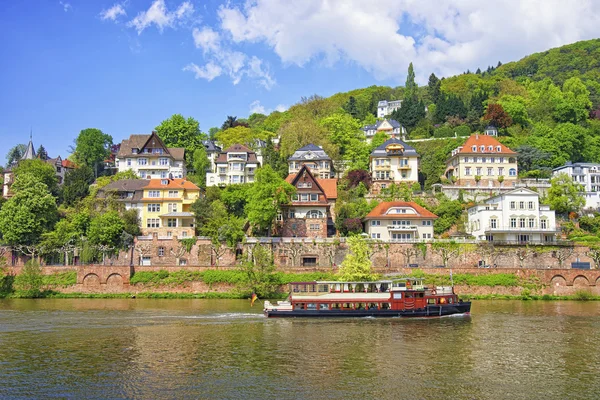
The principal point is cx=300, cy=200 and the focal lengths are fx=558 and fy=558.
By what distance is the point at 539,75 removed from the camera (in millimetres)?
170875

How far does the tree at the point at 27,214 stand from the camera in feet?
232

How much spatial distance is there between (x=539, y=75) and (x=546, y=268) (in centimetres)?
12412

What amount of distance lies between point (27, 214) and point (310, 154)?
4506 cm

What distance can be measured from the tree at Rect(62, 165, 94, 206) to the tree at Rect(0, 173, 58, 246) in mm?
13068

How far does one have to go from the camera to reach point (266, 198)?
70.8 m

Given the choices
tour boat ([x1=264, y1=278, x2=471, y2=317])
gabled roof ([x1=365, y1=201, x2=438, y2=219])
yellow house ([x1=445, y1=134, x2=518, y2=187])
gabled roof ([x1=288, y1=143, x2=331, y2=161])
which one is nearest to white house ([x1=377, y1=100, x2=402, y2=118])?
gabled roof ([x1=288, y1=143, x2=331, y2=161])

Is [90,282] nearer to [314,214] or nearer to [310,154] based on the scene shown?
[314,214]

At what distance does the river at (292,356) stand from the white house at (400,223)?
23.8m

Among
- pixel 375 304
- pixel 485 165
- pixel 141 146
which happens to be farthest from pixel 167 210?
pixel 485 165

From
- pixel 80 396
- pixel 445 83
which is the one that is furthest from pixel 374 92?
pixel 80 396

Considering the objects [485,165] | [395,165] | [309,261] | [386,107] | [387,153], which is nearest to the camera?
[309,261]

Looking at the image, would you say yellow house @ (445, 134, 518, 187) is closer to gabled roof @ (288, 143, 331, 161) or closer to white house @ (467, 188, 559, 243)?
white house @ (467, 188, 559, 243)

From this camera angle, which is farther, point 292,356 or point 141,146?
point 141,146

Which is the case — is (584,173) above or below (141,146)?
below
